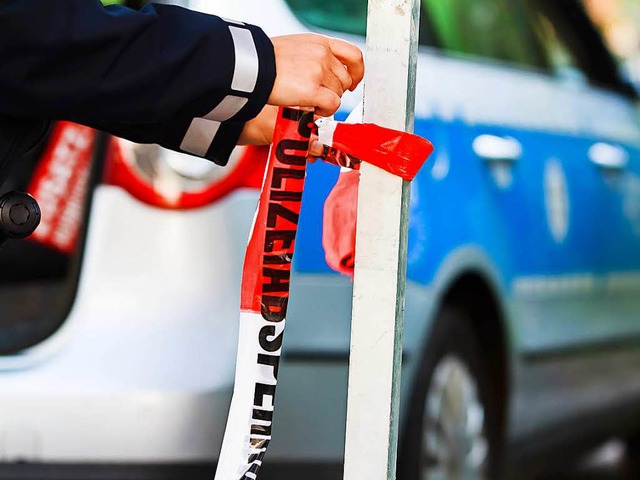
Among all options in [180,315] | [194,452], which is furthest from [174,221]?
[194,452]

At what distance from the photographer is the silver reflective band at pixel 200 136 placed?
2125 mm

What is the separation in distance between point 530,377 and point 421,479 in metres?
0.81

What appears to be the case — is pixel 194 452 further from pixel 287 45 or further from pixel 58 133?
pixel 287 45

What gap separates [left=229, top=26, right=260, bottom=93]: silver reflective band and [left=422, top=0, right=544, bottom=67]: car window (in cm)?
202

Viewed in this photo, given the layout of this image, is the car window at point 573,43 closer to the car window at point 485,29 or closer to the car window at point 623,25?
the car window at point 485,29

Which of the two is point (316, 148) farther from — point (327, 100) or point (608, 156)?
point (608, 156)

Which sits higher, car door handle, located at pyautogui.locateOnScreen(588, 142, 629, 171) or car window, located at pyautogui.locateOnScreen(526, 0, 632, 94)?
car window, located at pyautogui.locateOnScreen(526, 0, 632, 94)

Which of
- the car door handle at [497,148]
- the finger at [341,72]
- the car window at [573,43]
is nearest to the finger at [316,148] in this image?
the finger at [341,72]

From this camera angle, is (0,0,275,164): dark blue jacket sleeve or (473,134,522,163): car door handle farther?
(473,134,522,163): car door handle

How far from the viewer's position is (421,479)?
12.1ft

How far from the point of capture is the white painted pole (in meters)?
1.89

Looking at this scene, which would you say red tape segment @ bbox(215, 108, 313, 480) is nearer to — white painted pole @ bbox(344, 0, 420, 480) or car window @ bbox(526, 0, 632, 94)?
white painted pole @ bbox(344, 0, 420, 480)

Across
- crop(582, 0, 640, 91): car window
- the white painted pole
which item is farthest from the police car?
crop(582, 0, 640, 91): car window

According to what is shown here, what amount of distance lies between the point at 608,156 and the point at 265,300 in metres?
3.17
